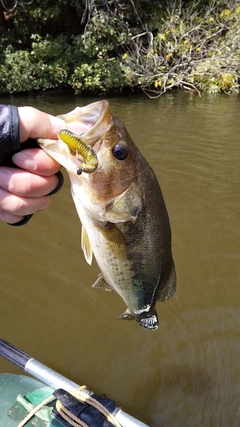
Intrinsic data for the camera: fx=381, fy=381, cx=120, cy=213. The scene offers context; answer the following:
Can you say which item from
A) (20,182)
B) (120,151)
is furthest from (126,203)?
(20,182)

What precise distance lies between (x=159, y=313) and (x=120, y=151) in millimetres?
2888

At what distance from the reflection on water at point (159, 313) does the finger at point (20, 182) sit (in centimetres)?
245

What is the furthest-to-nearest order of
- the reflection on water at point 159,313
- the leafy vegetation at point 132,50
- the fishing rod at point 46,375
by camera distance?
the leafy vegetation at point 132,50, the reflection on water at point 159,313, the fishing rod at point 46,375

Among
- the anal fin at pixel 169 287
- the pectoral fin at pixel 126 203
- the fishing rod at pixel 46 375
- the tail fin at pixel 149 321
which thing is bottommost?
the fishing rod at pixel 46 375

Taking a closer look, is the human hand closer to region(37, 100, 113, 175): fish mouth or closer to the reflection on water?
region(37, 100, 113, 175): fish mouth

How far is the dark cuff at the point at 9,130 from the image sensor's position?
4.55 feet

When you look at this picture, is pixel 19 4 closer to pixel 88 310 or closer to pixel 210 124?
pixel 210 124

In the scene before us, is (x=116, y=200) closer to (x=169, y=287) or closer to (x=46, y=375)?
(x=169, y=287)

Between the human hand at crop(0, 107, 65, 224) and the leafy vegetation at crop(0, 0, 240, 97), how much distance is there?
13.3 m

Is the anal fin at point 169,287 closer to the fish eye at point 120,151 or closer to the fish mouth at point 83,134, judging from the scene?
the fish eye at point 120,151

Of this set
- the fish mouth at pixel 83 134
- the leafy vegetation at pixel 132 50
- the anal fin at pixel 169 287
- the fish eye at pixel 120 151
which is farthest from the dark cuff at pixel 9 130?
the leafy vegetation at pixel 132 50

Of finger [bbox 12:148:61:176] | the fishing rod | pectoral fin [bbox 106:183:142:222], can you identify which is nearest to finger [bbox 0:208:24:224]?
finger [bbox 12:148:61:176]

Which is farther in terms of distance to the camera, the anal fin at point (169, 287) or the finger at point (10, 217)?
the anal fin at point (169, 287)

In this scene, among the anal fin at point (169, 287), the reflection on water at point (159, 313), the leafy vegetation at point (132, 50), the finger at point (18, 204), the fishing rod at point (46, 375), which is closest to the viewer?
the finger at point (18, 204)
